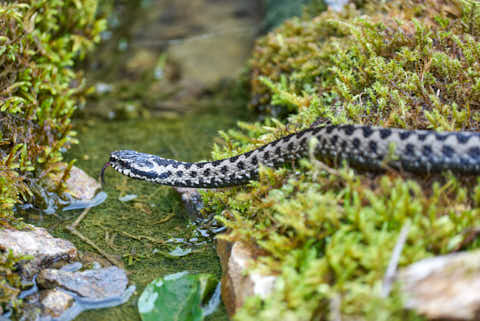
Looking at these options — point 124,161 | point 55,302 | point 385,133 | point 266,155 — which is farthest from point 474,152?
point 124,161

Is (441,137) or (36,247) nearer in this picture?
(441,137)

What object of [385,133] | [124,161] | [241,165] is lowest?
[124,161]

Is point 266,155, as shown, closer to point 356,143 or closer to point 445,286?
point 356,143

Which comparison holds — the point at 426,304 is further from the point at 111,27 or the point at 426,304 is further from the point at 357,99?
the point at 111,27

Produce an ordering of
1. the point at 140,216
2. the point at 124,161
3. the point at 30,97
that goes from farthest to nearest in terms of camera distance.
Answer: the point at 30,97 → the point at 124,161 → the point at 140,216

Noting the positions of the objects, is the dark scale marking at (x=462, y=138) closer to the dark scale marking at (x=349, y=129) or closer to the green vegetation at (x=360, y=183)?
the green vegetation at (x=360, y=183)
